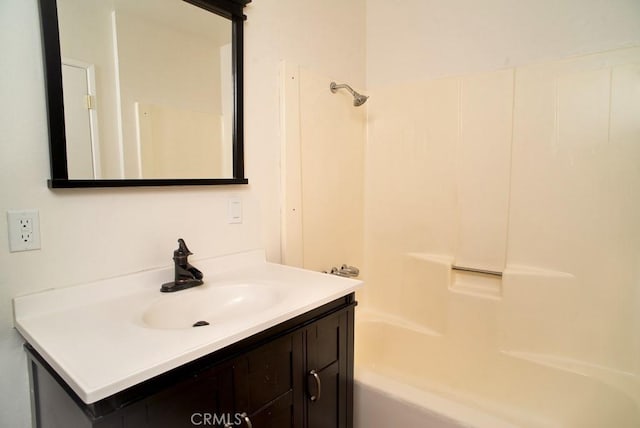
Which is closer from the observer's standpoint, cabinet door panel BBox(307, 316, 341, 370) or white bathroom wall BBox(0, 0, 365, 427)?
white bathroom wall BBox(0, 0, 365, 427)

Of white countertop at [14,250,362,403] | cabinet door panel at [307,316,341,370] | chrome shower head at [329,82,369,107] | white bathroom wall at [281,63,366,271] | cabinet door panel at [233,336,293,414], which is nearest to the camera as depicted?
white countertop at [14,250,362,403]

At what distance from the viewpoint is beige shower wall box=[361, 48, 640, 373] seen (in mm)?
1463

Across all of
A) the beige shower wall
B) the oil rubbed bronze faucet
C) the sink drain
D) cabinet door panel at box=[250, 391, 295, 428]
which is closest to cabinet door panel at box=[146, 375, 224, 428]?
cabinet door panel at box=[250, 391, 295, 428]

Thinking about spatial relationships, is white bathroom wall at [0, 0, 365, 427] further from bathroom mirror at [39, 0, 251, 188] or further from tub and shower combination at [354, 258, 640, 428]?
tub and shower combination at [354, 258, 640, 428]

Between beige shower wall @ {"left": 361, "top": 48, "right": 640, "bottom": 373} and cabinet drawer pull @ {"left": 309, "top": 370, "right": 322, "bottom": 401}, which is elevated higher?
beige shower wall @ {"left": 361, "top": 48, "right": 640, "bottom": 373}

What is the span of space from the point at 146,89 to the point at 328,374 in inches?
44.4

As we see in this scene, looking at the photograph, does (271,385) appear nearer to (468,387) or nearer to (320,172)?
(320,172)

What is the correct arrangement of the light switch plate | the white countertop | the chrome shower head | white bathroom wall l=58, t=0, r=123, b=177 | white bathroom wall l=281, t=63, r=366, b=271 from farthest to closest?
the chrome shower head
white bathroom wall l=281, t=63, r=366, b=271
the light switch plate
white bathroom wall l=58, t=0, r=123, b=177
the white countertop

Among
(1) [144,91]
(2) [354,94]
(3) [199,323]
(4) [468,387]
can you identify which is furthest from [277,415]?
A: (2) [354,94]

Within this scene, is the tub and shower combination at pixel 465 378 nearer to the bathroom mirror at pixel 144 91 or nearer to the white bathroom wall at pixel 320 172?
the white bathroom wall at pixel 320 172

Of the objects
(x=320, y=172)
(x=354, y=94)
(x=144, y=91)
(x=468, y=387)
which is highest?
(x=354, y=94)

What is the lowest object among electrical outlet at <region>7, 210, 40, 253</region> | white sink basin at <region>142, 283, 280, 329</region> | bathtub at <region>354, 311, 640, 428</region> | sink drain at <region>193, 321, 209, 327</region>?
bathtub at <region>354, 311, 640, 428</region>

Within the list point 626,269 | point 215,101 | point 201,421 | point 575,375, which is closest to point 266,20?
point 215,101

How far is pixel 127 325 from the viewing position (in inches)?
32.4
